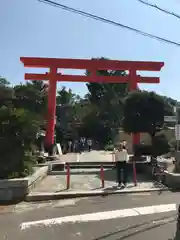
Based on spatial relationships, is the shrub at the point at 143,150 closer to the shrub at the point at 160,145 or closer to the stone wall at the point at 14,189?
the shrub at the point at 160,145

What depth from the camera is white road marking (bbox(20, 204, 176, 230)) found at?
775 cm

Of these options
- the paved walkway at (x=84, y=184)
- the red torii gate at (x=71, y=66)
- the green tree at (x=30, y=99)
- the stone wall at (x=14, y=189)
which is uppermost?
the red torii gate at (x=71, y=66)

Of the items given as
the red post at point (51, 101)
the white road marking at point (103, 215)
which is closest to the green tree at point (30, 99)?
the red post at point (51, 101)

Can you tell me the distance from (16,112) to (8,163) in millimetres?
1675

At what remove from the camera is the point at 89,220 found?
7.95m

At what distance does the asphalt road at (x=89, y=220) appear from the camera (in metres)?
6.78

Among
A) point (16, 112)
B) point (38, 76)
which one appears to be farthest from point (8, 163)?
point (38, 76)

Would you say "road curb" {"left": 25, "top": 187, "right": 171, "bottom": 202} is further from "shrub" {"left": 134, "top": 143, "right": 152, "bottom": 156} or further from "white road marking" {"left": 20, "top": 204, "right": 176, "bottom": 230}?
"shrub" {"left": 134, "top": 143, "right": 152, "bottom": 156}

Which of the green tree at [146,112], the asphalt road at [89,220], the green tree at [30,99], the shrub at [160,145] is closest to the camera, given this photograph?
the asphalt road at [89,220]

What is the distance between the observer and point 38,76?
30.7 meters

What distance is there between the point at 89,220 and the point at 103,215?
0.57m

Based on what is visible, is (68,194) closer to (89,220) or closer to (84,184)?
(84,184)

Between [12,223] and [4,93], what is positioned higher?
[4,93]

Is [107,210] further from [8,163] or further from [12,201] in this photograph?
[8,163]
